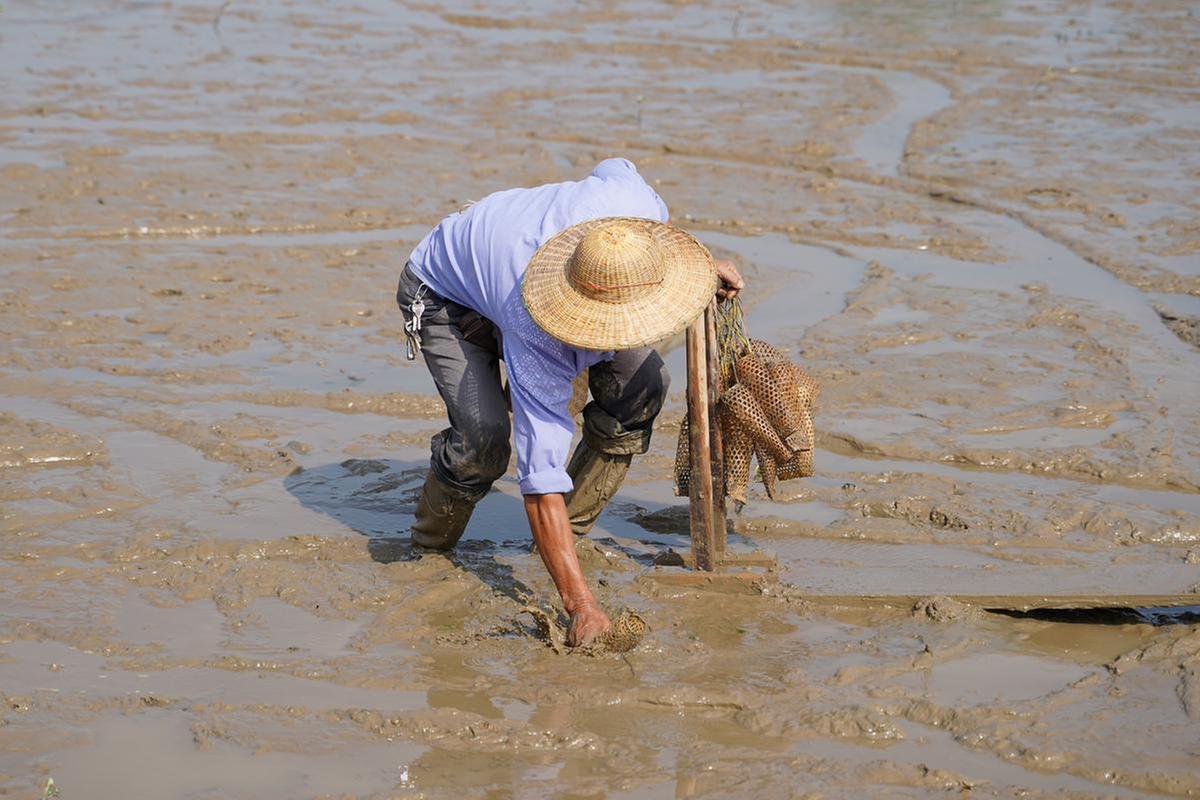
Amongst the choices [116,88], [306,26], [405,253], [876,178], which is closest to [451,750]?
[405,253]

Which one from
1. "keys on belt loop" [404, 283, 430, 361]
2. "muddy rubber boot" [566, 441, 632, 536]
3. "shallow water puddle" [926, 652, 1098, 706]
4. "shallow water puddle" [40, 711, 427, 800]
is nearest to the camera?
"shallow water puddle" [40, 711, 427, 800]

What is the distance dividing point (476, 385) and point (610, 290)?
2.72 feet

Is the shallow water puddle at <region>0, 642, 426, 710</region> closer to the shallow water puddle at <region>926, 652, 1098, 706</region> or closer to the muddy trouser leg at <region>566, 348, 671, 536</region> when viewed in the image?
the muddy trouser leg at <region>566, 348, 671, 536</region>

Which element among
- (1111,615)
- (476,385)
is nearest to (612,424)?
(476,385)

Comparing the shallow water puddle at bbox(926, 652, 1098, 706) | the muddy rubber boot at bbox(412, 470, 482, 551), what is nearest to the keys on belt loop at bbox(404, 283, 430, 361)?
the muddy rubber boot at bbox(412, 470, 482, 551)

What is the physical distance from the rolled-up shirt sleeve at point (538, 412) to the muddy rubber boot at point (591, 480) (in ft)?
2.63

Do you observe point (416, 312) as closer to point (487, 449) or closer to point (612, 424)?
point (487, 449)

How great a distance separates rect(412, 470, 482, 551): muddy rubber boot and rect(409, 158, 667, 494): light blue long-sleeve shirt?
643mm

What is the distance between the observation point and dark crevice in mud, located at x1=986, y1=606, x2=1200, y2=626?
4.14 m

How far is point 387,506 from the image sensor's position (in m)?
5.07

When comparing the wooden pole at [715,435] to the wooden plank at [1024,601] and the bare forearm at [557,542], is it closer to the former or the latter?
the wooden plank at [1024,601]

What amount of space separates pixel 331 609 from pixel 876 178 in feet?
19.7

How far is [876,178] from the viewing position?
365 inches

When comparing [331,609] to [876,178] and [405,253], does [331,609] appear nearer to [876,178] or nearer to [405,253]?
[405,253]
